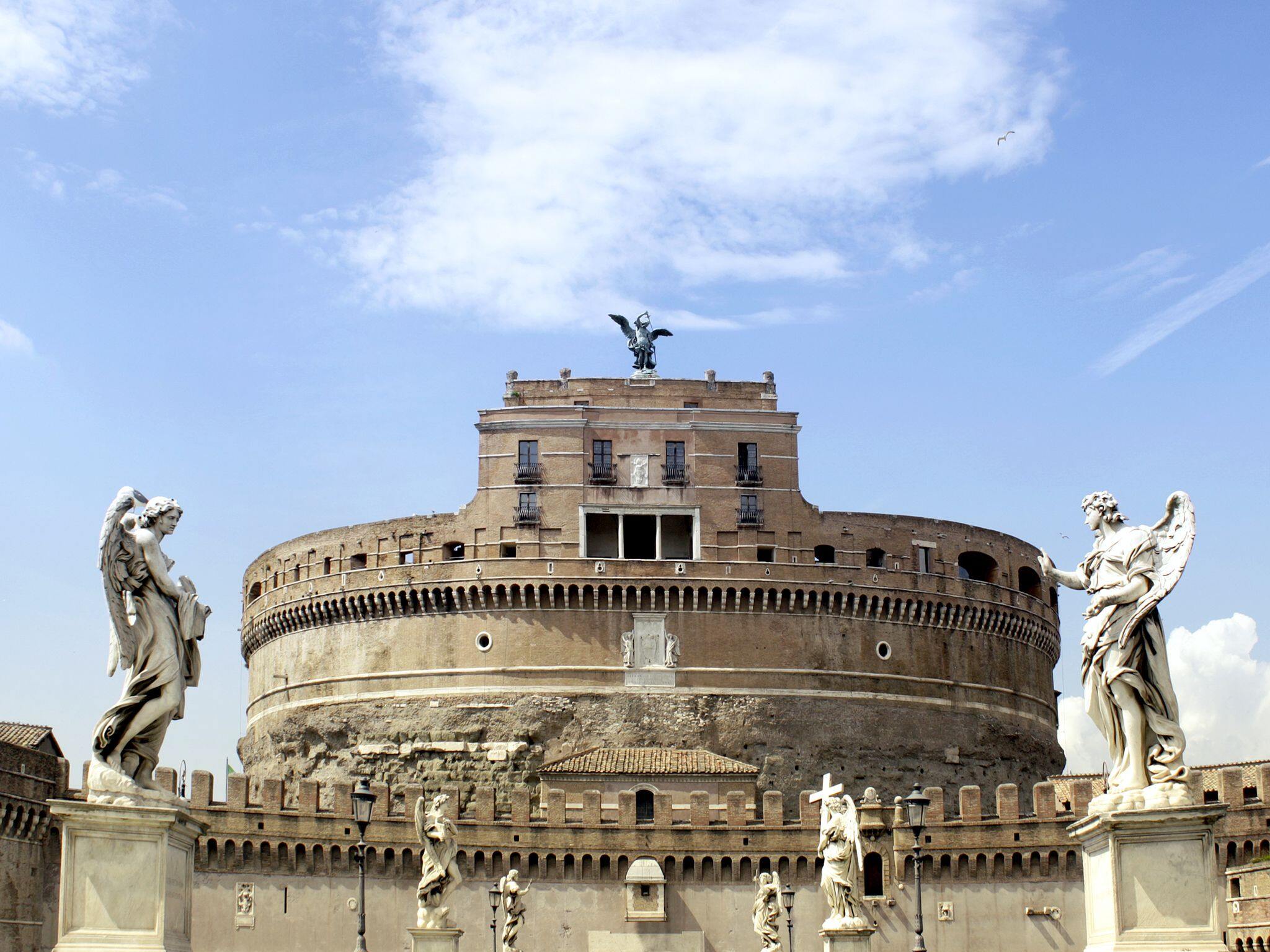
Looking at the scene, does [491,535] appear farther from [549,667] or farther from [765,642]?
[765,642]

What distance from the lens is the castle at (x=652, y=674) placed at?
50.2 metres

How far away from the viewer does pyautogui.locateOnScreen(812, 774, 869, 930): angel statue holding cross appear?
22109 millimetres

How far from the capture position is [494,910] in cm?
4331

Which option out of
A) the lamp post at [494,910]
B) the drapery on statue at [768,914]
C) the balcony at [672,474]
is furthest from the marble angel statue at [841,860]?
the balcony at [672,474]

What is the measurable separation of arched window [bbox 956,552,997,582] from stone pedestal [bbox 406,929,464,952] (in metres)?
42.6

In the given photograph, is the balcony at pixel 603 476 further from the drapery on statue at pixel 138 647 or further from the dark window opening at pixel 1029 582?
the drapery on statue at pixel 138 647

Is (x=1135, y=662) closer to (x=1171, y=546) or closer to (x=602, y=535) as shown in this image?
(x=1171, y=546)

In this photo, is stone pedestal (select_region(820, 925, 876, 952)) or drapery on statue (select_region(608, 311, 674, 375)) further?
drapery on statue (select_region(608, 311, 674, 375))

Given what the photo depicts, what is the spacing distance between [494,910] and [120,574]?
114 ft

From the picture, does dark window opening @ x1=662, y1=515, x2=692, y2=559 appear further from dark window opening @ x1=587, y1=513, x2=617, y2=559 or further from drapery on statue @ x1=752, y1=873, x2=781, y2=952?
drapery on statue @ x1=752, y1=873, x2=781, y2=952

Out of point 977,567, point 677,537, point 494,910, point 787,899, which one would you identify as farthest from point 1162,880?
point 977,567

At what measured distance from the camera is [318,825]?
161ft

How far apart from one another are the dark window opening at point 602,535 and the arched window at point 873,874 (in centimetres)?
1645

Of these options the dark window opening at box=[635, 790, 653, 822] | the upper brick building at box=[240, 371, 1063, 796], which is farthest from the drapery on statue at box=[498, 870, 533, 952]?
the upper brick building at box=[240, 371, 1063, 796]
